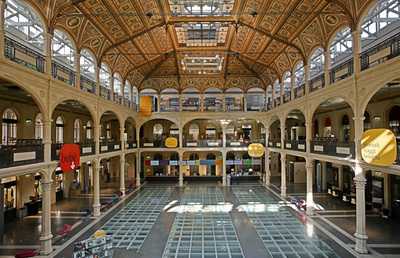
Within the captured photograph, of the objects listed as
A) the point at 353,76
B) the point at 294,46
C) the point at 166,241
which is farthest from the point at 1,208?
the point at 294,46

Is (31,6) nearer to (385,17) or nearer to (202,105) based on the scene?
(385,17)

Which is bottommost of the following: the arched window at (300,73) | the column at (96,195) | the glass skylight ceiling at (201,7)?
the column at (96,195)

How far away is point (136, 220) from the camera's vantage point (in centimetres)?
1762

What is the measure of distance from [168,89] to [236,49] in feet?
33.2

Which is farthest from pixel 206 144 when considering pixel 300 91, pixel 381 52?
pixel 381 52

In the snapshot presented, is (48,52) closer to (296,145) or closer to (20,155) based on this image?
(20,155)

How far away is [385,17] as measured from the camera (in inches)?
627

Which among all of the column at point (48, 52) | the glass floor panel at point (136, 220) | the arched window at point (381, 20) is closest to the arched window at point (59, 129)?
the glass floor panel at point (136, 220)

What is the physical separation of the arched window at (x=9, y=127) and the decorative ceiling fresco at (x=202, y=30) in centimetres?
580

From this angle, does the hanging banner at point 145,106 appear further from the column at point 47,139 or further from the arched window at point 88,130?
the column at point 47,139

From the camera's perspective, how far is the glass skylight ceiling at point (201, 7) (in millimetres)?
17438

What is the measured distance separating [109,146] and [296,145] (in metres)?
13.9

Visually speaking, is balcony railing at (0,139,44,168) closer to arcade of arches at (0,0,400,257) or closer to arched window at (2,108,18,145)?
arcade of arches at (0,0,400,257)

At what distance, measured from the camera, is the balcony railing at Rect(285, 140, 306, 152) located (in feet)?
67.3
